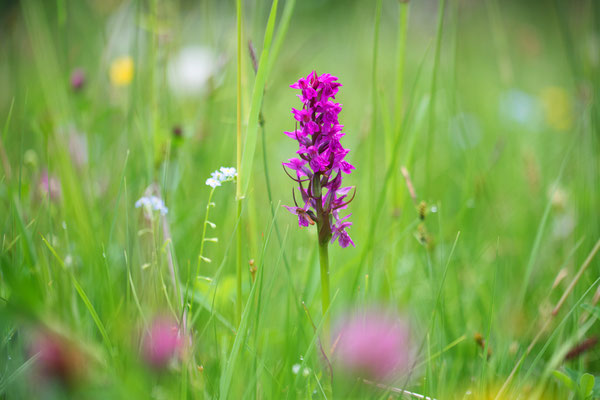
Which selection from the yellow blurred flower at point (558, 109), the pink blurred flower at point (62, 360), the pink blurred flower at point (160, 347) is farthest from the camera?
the yellow blurred flower at point (558, 109)

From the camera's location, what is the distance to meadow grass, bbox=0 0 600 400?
0.85 meters

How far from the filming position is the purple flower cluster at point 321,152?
857mm

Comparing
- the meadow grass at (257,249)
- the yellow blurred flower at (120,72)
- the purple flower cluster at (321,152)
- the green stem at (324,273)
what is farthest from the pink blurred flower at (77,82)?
the green stem at (324,273)

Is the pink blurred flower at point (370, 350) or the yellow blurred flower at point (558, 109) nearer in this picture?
the pink blurred flower at point (370, 350)

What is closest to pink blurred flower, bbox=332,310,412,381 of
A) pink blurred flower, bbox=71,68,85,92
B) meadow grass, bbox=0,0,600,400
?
meadow grass, bbox=0,0,600,400

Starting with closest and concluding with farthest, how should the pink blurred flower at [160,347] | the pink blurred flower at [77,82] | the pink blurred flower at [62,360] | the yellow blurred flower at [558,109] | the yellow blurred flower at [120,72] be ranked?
the pink blurred flower at [62,360]
the pink blurred flower at [160,347]
the pink blurred flower at [77,82]
the yellow blurred flower at [120,72]
the yellow blurred flower at [558,109]

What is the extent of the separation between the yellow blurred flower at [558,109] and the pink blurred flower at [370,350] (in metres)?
2.81

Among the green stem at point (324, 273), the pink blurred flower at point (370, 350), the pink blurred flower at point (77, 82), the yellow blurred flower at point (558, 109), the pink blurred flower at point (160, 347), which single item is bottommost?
the pink blurred flower at point (370, 350)

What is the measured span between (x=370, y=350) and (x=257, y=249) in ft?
1.84

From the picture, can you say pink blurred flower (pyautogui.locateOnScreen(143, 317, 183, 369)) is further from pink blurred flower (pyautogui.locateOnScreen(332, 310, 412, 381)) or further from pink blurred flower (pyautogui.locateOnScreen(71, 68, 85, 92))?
pink blurred flower (pyautogui.locateOnScreen(71, 68, 85, 92))

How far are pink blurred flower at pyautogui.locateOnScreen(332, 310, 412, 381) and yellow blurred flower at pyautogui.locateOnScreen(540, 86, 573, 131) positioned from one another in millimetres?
2812

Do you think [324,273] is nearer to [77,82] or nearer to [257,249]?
[257,249]

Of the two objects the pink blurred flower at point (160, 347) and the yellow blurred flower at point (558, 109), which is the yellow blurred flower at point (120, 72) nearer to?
the pink blurred flower at point (160, 347)

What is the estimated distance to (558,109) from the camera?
3482mm
